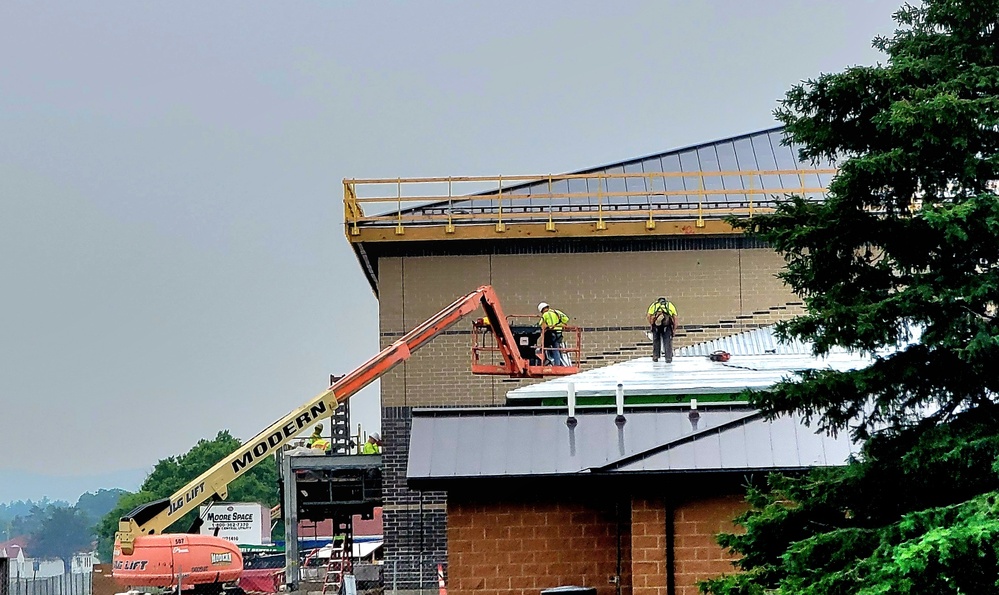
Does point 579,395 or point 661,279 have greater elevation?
point 661,279

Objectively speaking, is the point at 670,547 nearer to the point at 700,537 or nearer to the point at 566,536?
the point at 700,537

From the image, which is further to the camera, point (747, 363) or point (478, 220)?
point (478, 220)

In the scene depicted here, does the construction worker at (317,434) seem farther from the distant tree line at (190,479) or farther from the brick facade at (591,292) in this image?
the distant tree line at (190,479)

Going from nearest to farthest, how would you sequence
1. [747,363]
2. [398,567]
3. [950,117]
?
[950,117]
[747,363]
[398,567]

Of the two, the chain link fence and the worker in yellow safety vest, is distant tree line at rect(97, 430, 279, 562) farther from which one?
the worker in yellow safety vest

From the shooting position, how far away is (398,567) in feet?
123

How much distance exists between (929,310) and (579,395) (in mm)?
11084

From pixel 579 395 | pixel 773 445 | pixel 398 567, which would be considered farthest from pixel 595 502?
pixel 398 567

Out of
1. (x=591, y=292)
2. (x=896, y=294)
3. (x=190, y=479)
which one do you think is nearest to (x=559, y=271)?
(x=591, y=292)

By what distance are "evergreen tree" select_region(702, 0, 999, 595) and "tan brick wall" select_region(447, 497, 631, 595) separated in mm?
4988

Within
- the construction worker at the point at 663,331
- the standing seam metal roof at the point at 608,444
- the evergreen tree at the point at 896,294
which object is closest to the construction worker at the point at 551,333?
the construction worker at the point at 663,331

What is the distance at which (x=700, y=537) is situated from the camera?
16.7 metres

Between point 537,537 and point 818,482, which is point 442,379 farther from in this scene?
point 818,482

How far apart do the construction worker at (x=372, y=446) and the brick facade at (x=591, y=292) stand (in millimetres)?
1532
